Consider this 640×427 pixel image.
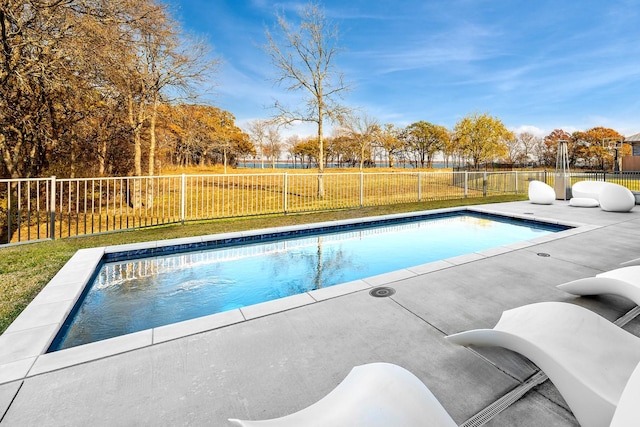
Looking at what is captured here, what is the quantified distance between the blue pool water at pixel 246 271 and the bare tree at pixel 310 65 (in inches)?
276

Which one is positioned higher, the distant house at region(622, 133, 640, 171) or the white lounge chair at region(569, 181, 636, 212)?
the distant house at region(622, 133, 640, 171)

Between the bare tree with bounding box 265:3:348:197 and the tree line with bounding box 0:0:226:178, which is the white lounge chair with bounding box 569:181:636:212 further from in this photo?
the tree line with bounding box 0:0:226:178

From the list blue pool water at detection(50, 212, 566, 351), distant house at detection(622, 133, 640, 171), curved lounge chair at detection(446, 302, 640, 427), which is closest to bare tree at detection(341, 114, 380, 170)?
distant house at detection(622, 133, 640, 171)

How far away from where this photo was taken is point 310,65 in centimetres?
1339

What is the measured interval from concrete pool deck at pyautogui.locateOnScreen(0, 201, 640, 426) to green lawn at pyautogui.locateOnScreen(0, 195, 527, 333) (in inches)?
47.9

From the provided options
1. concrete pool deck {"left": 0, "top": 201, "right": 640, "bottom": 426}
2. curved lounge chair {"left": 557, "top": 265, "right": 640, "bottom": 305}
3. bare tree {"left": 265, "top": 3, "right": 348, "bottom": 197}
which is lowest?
concrete pool deck {"left": 0, "top": 201, "right": 640, "bottom": 426}

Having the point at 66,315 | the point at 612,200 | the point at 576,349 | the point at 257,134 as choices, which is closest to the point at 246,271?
the point at 66,315

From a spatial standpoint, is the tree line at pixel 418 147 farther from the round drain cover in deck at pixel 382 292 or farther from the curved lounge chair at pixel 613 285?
the round drain cover in deck at pixel 382 292

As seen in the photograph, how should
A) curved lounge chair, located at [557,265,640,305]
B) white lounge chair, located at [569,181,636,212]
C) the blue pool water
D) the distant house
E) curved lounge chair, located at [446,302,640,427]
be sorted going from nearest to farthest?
curved lounge chair, located at [446,302,640,427]
curved lounge chair, located at [557,265,640,305]
the blue pool water
white lounge chair, located at [569,181,636,212]
the distant house

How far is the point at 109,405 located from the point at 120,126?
11.9m

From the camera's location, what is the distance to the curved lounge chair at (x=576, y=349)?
131cm

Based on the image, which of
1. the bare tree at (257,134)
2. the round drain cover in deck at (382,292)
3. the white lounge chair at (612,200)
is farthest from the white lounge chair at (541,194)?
the bare tree at (257,134)

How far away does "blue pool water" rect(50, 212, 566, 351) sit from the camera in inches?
122

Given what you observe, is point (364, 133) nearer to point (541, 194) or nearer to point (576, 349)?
point (541, 194)
